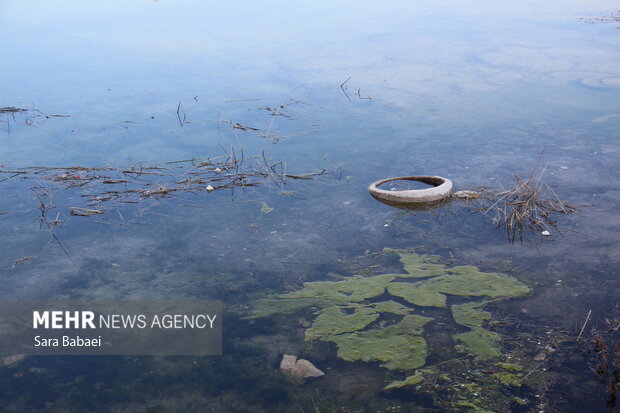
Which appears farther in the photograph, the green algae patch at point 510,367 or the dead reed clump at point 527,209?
the dead reed clump at point 527,209

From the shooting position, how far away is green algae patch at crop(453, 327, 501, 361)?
9.14ft

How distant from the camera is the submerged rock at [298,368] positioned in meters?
2.71

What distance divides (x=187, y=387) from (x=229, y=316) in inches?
21.9

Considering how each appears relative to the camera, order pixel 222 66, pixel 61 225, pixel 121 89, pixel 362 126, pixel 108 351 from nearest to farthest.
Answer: pixel 108 351 < pixel 61 225 < pixel 362 126 < pixel 121 89 < pixel 222 66

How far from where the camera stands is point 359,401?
2.54m

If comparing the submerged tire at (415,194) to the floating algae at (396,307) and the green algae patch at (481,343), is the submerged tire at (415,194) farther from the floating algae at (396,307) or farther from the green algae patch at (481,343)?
the green algae patch at (481,343)

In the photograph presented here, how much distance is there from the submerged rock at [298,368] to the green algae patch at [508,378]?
0.77m

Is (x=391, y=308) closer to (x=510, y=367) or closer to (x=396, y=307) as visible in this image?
(x=396, y=307)

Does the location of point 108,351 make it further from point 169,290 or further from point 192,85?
point 192,85

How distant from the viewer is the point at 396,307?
126 inches

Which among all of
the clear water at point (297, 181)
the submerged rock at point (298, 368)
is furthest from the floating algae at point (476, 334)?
the submerged rock at point (298, 368)

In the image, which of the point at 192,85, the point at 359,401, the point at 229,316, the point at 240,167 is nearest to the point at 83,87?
the point at 192,85

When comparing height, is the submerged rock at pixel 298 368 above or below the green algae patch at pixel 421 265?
below

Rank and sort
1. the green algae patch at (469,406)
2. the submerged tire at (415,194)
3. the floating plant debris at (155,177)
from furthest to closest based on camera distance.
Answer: the floating plant debris at (155,177), the submerged tire at (415,194), the green algae patch at (469,406)
